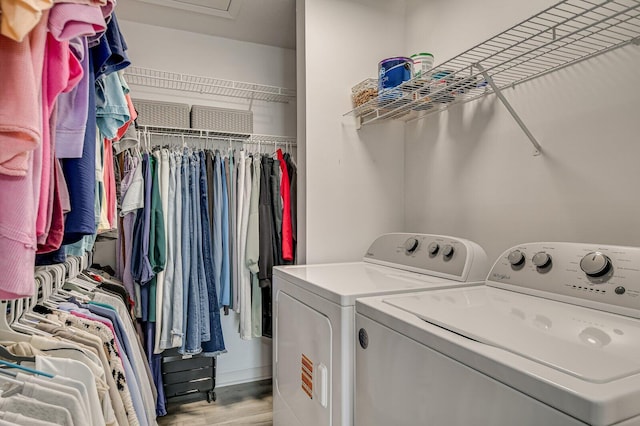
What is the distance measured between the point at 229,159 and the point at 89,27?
171cm

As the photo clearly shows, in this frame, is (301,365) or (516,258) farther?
(301,365)

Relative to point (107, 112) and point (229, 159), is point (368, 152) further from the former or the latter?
point (107, 112)

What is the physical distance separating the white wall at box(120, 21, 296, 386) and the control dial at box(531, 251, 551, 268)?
1.87m

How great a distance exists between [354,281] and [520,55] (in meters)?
0.92

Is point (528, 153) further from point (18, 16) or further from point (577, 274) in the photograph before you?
point (18, 16)

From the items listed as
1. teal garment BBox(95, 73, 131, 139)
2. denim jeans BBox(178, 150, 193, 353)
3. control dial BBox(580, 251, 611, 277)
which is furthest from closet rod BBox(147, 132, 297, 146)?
control dial BBox(580, 251, 611, 277)

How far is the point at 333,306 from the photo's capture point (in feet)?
3.73

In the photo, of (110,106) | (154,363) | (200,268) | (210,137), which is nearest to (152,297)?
(200,268)

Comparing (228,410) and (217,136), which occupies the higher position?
(217,136)

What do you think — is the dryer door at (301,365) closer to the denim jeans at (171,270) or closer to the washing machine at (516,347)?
the washing machine at (516,347)

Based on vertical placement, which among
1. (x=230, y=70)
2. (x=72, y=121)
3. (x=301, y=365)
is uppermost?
(x=230, y=70)

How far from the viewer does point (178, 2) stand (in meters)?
2.21

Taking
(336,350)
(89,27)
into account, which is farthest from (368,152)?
(89,27)

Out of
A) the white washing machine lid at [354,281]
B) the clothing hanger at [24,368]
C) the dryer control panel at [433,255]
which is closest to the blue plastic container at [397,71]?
the dryer control panel at [433,255]
